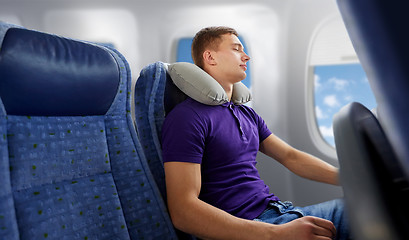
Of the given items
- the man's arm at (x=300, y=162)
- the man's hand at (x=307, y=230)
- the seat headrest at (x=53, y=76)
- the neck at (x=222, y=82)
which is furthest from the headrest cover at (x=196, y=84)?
the man's hand at (x=307, y=230)

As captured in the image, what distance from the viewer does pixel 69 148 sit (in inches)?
41.5

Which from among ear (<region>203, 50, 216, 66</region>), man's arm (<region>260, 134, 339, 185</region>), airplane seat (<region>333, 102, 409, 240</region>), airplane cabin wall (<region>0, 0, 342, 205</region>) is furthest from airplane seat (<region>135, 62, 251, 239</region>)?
airplane cabin wall (<region>0, 0, 342, 205</region>)

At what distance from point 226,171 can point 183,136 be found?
0.91ft

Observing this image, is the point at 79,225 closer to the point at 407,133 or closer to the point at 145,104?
the point at 145,104

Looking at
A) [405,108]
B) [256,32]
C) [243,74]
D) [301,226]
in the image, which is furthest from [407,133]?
[256,32]

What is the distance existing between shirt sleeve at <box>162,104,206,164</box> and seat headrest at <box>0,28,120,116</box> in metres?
0.27

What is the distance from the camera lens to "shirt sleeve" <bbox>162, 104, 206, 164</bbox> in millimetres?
1250

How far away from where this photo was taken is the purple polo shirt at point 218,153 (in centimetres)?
128

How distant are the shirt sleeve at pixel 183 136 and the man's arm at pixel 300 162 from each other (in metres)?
0.61

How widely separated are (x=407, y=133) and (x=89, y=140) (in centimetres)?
107

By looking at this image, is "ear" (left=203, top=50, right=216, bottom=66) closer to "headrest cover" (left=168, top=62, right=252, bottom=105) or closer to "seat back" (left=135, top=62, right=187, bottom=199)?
"headrest cover" (left=168, top=62, right=252, bottom=105)

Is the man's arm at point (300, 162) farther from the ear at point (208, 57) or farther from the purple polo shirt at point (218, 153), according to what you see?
the ear at point (208, 57)

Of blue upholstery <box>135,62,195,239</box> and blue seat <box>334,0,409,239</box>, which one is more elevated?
blue seat <box>334,0,409,239</box>

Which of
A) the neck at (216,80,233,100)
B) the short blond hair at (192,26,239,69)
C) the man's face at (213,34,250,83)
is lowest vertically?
the neck at (216,80,233,100)
